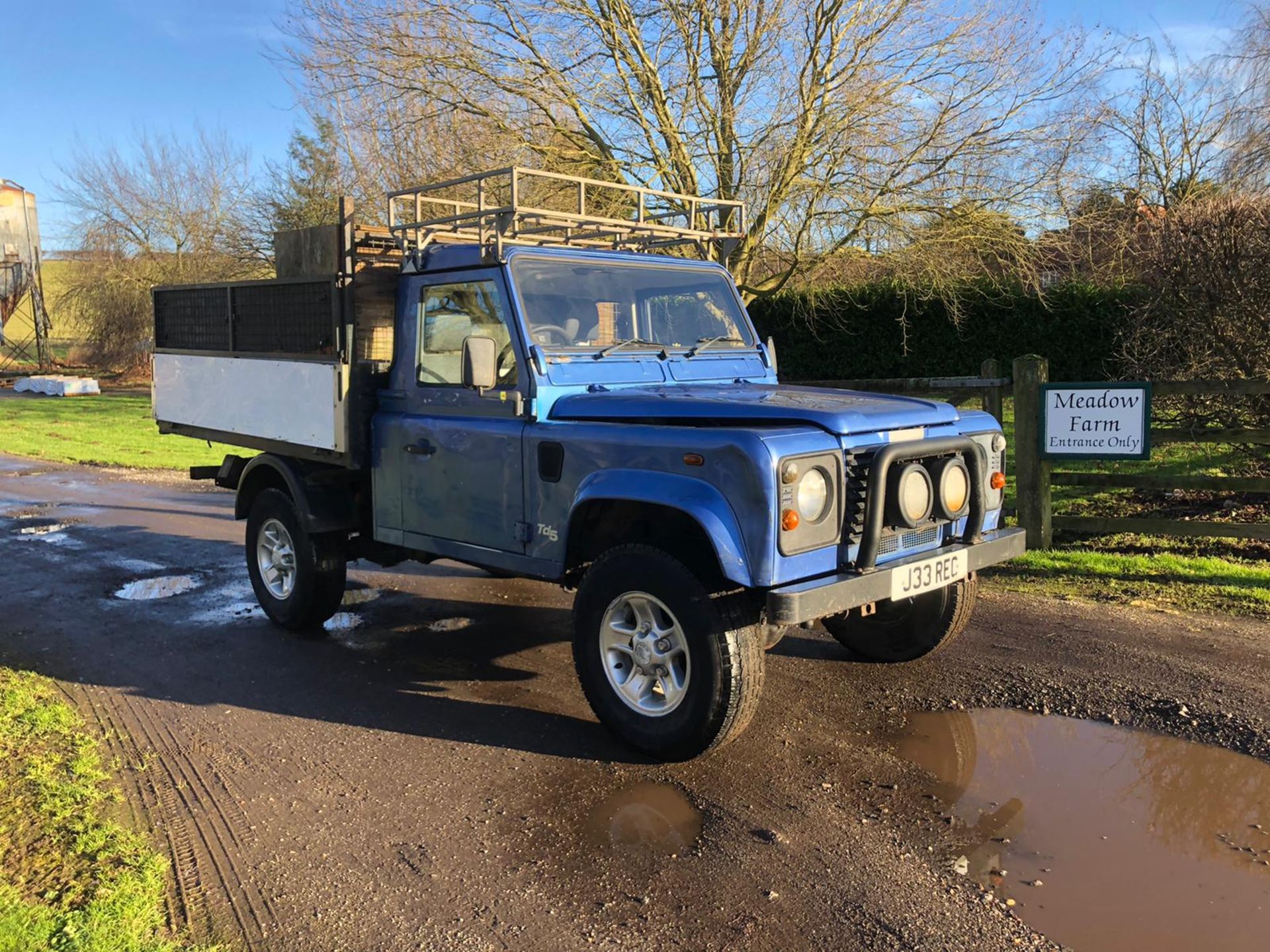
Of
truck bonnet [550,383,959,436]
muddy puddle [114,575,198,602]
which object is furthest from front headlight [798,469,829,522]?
muddy puddle [114,575,198,602]

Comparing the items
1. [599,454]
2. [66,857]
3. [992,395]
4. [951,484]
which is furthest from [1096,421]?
[66,857]

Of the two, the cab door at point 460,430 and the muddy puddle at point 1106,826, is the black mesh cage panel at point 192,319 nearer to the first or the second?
the cab door at point 460,430

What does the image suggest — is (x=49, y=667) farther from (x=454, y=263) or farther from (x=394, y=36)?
(x=394, y=36)

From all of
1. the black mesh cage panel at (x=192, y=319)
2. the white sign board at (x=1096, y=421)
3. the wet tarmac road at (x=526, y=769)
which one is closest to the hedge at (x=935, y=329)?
the white sign board at (x=1096, y=421)

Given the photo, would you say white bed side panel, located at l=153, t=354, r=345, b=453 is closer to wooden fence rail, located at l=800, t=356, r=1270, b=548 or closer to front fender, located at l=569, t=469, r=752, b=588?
front fender, located at l=569, t=469, r=752, b=588

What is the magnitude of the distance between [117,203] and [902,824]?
34725 millimetres

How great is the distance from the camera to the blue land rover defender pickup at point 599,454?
3855 mm

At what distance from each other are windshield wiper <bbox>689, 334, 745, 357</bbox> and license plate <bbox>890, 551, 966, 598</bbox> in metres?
1.88

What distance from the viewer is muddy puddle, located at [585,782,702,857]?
3.44 metres

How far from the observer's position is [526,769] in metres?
4.09

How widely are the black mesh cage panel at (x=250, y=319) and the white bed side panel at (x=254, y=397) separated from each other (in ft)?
0.34

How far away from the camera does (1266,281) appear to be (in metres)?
7.58


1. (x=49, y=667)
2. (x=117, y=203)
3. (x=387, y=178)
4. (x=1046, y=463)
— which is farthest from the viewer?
(x=117, y=203)

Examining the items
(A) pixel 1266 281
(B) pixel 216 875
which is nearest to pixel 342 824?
(B) pixel 216 875
